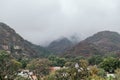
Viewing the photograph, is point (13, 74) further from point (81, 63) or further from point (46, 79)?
point (81, 63)

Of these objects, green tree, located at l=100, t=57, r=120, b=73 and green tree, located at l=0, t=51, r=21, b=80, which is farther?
green tree, located at l=100, t=57, r=120, b=73

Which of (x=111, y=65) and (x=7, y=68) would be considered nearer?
(x=7, y=68)

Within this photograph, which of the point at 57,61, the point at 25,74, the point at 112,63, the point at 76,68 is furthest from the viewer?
the point at 57,61

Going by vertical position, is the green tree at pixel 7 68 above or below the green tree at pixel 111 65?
below

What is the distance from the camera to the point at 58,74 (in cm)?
6400

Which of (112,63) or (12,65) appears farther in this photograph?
(112,63)

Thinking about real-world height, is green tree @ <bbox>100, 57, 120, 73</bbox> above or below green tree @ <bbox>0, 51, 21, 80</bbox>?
above

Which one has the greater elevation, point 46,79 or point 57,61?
point 57,61

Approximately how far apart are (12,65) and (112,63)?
53685 mm

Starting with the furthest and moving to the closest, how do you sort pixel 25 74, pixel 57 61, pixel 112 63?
pixel 57 61, pixel 112 63, pixel 25 74

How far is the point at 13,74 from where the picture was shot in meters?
62.4

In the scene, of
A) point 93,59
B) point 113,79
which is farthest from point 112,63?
point 113,79

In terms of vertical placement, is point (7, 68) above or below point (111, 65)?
below

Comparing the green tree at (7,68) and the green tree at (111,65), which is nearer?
the green tree at (7,68)
